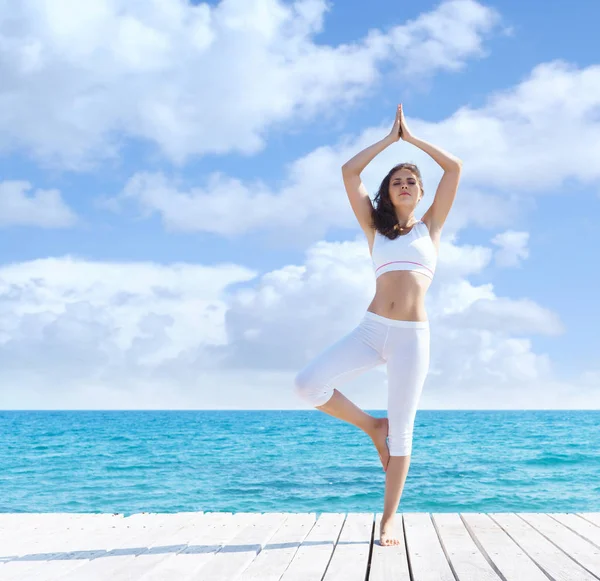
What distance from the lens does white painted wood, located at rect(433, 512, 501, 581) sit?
3.21m

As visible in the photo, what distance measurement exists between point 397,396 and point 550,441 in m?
28.4

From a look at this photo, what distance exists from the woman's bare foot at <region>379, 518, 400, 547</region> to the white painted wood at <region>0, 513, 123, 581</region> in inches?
69.1

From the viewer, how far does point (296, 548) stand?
3.76 m

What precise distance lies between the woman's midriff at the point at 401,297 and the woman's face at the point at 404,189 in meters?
0.46

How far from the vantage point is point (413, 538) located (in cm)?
395

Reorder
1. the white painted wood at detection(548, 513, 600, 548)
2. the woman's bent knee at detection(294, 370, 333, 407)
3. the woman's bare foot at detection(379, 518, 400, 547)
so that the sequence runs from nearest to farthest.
→ the woman's bent knee at detection(294, 370, 333, 407) → the woman's bare foot at detection(379, 518, 400, 547) → the white painted wood at detection(548, 513, 600, 548)

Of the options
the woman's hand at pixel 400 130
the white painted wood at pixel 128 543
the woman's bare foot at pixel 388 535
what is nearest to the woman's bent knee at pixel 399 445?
the woman's bare foot at pixel 388 535

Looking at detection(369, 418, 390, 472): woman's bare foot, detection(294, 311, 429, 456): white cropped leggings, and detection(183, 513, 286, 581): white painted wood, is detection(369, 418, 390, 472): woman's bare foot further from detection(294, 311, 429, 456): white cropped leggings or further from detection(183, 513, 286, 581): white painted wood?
detection(183, 513, 286, 581): white painted wood

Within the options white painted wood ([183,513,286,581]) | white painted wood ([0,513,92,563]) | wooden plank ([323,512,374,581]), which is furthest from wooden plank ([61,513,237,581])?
wooden plank ([323,512,374,581])

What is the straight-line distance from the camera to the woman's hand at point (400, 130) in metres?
4.03

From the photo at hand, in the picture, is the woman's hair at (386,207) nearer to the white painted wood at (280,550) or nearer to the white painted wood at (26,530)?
the white painted wood at (280,550)

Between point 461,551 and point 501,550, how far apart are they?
0.23 m

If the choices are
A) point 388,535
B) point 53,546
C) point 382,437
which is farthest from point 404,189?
point 53,546

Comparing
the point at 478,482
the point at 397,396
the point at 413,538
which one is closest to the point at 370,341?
the point at 397,396
